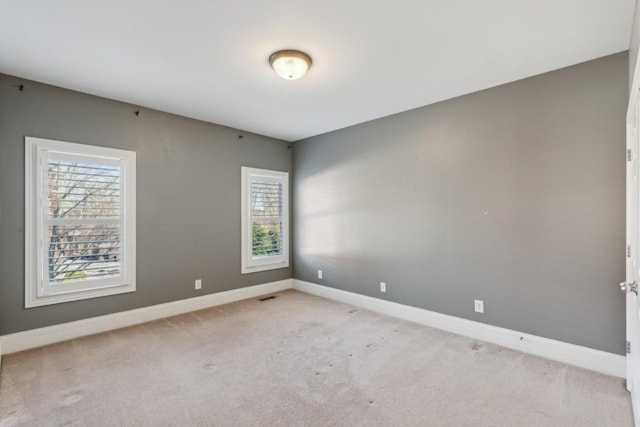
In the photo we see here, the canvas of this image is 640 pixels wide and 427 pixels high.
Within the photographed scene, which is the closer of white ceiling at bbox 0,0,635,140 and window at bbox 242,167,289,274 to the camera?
white ceiling at bbox 0,0,635,140

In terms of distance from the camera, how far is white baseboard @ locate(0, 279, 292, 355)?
2930 millimetres

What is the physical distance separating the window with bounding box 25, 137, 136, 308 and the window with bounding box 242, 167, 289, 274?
5.08 feet

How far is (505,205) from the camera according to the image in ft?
10.0

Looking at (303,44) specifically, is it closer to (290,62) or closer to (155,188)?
(290,62)

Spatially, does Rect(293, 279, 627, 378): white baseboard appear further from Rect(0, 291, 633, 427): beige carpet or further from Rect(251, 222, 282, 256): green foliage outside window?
Rect(251, 222, 282, 256): green foliage outside window

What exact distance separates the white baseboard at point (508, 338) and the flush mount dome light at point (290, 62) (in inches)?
115

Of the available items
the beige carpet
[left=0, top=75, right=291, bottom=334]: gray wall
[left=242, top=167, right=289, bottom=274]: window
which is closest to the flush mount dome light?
[left=0, top=75, right=291, bottom=334]: gray wall

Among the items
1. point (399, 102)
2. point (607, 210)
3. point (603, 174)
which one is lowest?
point (607, 210)

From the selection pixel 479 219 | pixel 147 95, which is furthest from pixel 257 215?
pixel 479 219

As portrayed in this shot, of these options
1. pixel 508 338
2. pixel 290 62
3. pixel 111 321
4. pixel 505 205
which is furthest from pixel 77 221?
pixel 508 338

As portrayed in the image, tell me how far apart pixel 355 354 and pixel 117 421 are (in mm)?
1843

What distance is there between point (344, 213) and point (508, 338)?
2.47 metres

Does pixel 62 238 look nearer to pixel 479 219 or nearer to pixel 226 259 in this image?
pixel 226 259

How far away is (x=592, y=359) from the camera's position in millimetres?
2559
